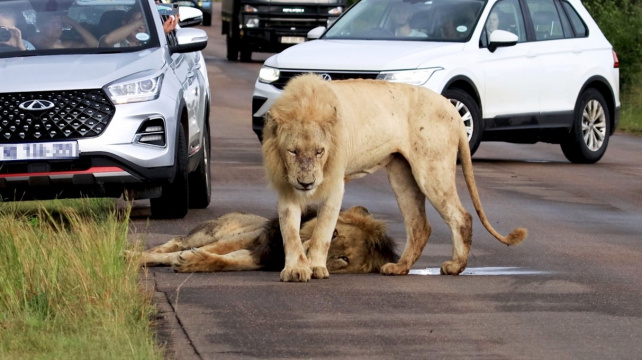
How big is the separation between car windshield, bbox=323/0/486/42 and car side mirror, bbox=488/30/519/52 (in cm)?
23

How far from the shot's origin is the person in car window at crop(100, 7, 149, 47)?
1127 cm

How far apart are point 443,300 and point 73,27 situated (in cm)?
454

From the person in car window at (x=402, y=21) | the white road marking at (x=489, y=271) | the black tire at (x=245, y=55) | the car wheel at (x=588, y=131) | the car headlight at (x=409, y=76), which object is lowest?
the black tire at (x=245, y=55)

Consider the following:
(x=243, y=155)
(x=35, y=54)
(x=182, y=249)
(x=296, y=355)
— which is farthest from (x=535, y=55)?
(x=296, y=355)

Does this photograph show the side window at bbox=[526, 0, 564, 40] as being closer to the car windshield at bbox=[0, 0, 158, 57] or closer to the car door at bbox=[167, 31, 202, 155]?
the car door at bbox=[167, 31, 202, 155]

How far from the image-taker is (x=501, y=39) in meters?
15.7

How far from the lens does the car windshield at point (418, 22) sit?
51.6 ft

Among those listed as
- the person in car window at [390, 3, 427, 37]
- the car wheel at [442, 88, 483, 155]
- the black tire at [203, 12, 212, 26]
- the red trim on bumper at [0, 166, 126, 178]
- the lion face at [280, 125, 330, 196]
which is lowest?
the black tire at [203, 12, 212, 26]

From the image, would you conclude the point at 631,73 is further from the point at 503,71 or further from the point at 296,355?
the point at 296,355

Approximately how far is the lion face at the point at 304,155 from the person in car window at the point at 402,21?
7.76 m

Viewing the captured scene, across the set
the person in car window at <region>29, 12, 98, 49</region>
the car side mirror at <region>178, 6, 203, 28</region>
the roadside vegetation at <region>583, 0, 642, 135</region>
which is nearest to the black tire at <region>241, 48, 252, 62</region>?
the roadside vegetation at <region>583, 0, 642, 135</region>

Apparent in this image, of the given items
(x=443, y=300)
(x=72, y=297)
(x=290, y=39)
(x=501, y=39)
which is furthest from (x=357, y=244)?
(x=290, y=39)

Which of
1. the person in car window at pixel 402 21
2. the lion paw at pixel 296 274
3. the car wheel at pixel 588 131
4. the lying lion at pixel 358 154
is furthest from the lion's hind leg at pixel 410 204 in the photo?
the car wheel at pixel 588 131

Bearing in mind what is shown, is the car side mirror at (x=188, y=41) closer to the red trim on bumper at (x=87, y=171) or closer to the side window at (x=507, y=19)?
the red trim on bumper at (x=87, y=171)
